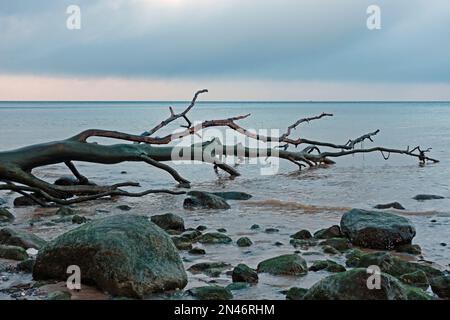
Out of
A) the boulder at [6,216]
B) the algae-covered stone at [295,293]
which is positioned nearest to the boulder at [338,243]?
the algae-covered stone at [295,293]

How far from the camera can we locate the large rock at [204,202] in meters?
12.6

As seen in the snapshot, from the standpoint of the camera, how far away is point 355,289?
5.52 meters

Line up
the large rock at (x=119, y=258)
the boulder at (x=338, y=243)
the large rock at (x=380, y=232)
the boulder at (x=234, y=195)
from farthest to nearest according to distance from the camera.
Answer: the boulder at (x=234, y=195)
the large rock at (x=380, y=232)
the boulder at (x=338, y=243)
the large rock at (x=119, y=258)

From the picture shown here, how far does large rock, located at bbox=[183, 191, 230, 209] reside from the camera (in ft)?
41.2

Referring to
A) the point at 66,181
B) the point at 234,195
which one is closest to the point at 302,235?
the point at 234,195

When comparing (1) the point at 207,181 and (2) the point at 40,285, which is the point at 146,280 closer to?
(2) the point at 40,285

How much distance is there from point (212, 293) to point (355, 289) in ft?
4.50

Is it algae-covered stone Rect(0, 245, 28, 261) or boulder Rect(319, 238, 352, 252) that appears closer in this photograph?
algae-covered stone Rect(0, 245, 28, 261)

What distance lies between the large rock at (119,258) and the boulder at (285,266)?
3.74 feet

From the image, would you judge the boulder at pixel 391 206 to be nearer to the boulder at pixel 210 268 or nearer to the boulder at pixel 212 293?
the boulder at pixel 210 268

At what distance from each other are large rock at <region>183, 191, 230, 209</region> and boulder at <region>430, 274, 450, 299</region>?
21.3 ft

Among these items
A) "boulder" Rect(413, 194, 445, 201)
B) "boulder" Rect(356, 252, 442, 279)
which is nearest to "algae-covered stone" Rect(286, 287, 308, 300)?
"boulder" Rect(356, 252, 442, 279)

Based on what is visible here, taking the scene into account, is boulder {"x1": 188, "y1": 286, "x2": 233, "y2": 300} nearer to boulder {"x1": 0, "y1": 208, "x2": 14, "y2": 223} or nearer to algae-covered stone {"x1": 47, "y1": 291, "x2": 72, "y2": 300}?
algae-covered stone {"x1": 47, "y1": 291, "x2": 72, "y2": 300}
